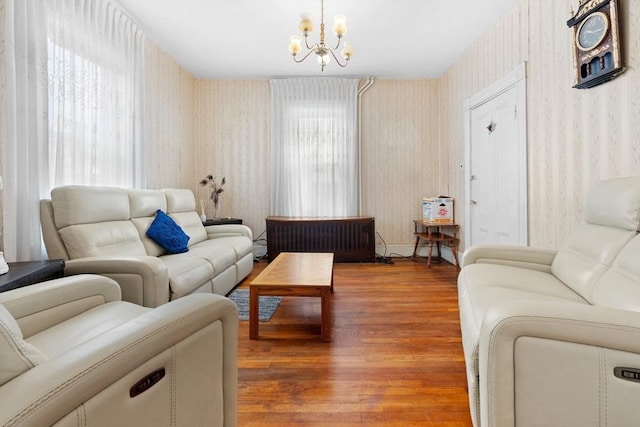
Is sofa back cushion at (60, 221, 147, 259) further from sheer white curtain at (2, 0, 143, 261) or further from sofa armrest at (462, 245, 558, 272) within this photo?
sofa armrest at (462, 245, 558, 272)

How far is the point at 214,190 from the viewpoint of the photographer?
452 centimetres

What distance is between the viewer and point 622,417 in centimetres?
79

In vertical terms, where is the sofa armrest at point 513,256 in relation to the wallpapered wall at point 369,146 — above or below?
below

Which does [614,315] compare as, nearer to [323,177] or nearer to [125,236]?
[125,236]

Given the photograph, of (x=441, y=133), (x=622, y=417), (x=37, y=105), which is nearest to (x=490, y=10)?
(x=441, y=133)

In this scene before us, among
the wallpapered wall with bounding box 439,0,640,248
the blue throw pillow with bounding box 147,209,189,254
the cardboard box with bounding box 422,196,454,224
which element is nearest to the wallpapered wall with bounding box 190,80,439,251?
the cardboard box with bounding box 422,196,454,224

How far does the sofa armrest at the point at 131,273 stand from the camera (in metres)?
1.77

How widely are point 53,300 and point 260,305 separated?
1.61m

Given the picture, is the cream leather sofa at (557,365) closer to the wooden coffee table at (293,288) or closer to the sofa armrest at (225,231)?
the wooden coffee table at (293,288)

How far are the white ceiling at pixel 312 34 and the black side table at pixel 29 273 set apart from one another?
8.10 ft

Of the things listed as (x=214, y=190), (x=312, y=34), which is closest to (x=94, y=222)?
(x=214, y=190)

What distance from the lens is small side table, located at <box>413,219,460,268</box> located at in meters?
3.86

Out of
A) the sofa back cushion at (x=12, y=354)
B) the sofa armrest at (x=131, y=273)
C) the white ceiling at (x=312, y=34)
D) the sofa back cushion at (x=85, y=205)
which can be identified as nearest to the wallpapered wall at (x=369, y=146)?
the white ceiling at (x=312, y=34)

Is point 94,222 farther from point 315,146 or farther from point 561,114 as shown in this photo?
point 561,114
